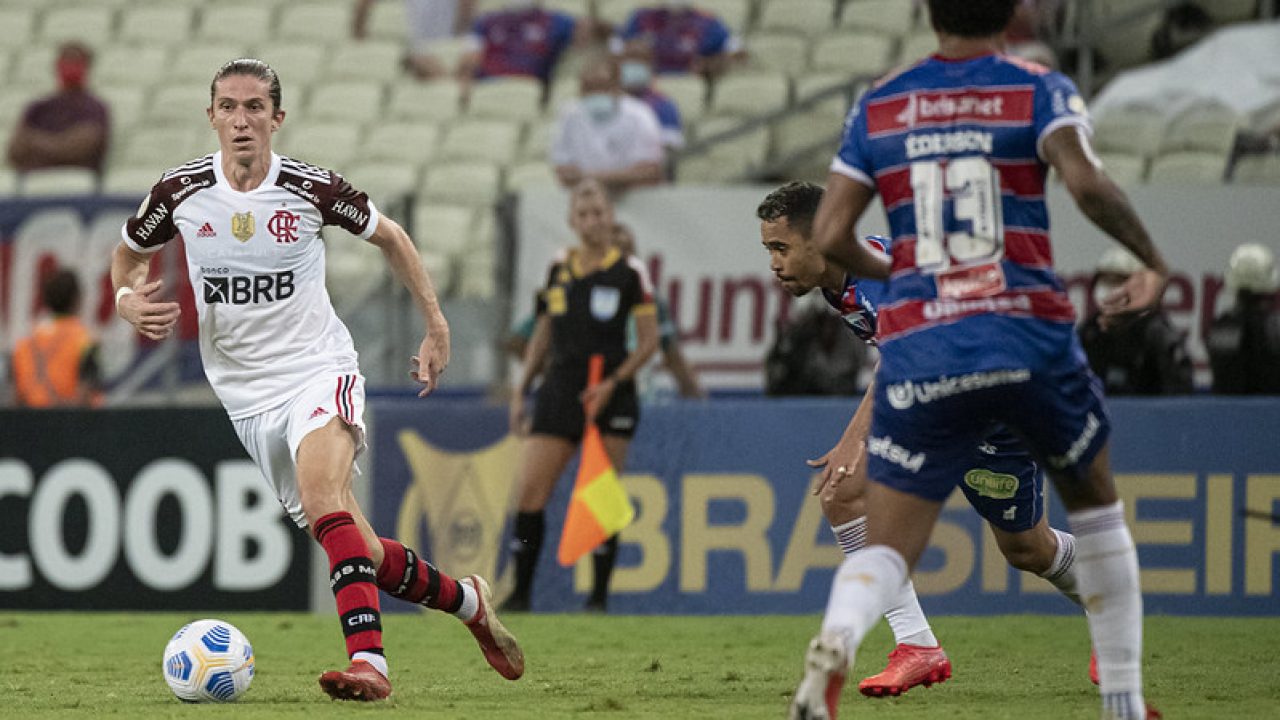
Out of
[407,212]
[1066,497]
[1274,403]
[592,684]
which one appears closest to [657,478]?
[407,212]

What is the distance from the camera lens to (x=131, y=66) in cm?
1925

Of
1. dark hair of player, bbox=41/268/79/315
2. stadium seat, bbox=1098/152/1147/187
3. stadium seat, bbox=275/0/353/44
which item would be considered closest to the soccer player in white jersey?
dark hair of player, bbox=41/268/79/315

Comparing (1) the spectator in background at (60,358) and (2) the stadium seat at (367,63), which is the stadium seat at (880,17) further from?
(1) the spectator in background at (60,358)

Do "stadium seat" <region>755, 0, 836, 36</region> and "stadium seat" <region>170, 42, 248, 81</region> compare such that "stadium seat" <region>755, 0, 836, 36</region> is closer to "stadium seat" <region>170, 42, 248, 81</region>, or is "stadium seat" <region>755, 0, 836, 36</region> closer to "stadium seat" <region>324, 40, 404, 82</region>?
"stadium seat" <region>324, 40, 404, 82</region>

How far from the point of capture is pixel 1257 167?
1419 centimetres

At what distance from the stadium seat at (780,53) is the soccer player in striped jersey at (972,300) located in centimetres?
1106

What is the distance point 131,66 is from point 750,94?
6.48 meters

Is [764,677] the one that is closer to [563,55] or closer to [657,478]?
[657,478]

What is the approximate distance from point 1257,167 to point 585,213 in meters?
4.98

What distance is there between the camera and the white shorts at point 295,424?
7.52m

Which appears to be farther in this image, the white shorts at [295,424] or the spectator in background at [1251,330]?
the spectator in background at [1251,330]

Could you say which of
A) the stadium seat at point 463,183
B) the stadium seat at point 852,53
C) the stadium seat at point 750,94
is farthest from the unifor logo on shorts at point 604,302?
the stadium seat at point 852,53

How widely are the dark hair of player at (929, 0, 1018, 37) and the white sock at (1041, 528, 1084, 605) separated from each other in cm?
270

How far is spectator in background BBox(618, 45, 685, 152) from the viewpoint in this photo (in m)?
15.5
